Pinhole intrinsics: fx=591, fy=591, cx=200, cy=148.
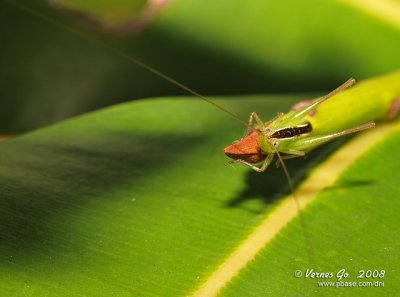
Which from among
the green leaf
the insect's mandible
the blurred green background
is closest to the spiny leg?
the insect's mandible

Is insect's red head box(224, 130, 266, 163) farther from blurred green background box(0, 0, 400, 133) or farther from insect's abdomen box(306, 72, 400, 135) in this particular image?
blurred green background box(0, 0, 400, 133)

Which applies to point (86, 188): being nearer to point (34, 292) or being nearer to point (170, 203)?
point (170, 203)

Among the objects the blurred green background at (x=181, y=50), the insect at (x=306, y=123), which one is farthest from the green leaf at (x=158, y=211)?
the blurred green background at (x=181, y=50)

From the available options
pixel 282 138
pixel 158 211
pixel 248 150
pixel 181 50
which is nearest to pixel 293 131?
pixel 282 138

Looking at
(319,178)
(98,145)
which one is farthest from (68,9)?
(319,178)

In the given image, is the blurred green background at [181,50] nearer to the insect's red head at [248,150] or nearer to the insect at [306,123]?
the insect at [306,123]

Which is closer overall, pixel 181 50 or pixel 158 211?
pixel 158 211

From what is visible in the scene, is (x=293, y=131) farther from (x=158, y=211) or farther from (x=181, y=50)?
(x=181, y=50)
